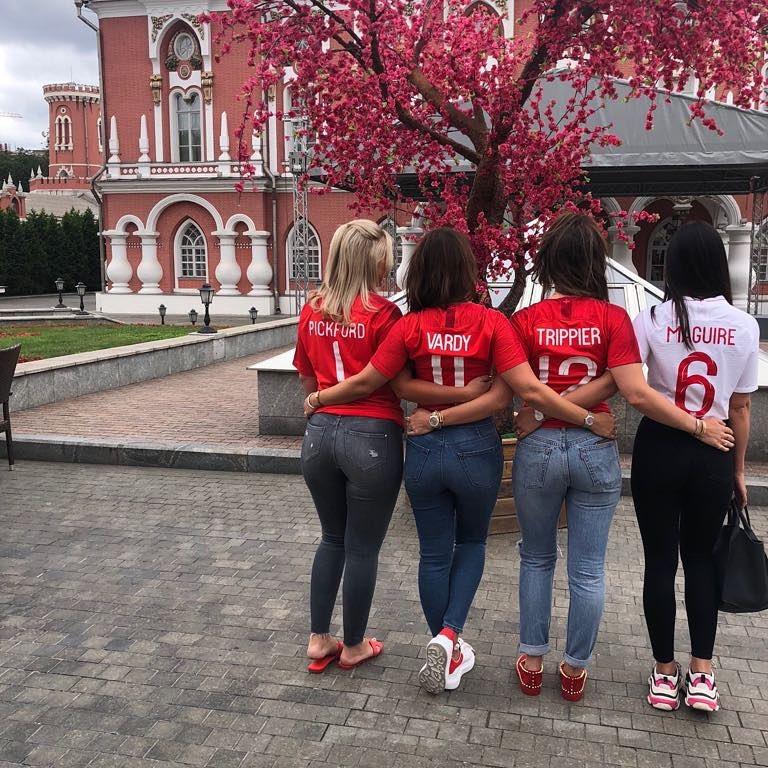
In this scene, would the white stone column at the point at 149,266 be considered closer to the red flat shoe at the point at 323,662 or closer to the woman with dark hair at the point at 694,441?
the red flat shoe at the point at 323,662

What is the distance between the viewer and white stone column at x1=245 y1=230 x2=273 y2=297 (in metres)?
32.0

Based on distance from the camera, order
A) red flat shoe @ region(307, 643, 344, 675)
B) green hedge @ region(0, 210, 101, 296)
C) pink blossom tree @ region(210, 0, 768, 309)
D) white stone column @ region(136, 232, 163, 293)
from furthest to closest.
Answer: green hedge @ region(0, 210, 101, 296), white stone column @ region(136, 232, 163, 293), pink blossom tree @ region(210, 0, 768, 309), red flat shoe @ region(307, 643, 344, 675)

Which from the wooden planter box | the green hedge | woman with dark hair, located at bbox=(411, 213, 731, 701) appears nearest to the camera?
woman with dark hair, located at bbox=(411, 213, 731, 701)

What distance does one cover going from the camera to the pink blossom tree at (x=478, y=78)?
554cm

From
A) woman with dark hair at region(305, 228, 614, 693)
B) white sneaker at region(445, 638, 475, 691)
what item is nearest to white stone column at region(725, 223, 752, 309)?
white sneaker at region(445, 638, 475, 691)

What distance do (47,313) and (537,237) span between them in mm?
22803

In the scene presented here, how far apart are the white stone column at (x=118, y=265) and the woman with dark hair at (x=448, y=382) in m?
32.0

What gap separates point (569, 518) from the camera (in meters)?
3.46

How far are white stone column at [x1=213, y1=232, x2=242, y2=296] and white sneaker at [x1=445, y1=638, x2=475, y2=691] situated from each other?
29549mm

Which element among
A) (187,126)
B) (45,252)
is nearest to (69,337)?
(187,126)

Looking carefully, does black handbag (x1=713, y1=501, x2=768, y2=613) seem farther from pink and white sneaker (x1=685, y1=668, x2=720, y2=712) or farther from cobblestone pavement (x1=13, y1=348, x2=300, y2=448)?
cobblestone pavement (x1=13, y1=348, x2=300, y2=448)

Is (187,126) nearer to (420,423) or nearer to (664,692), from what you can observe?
(420,423)

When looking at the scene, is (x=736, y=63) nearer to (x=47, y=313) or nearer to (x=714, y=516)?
(x=714, y=516)

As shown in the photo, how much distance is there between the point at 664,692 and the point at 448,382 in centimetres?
160
